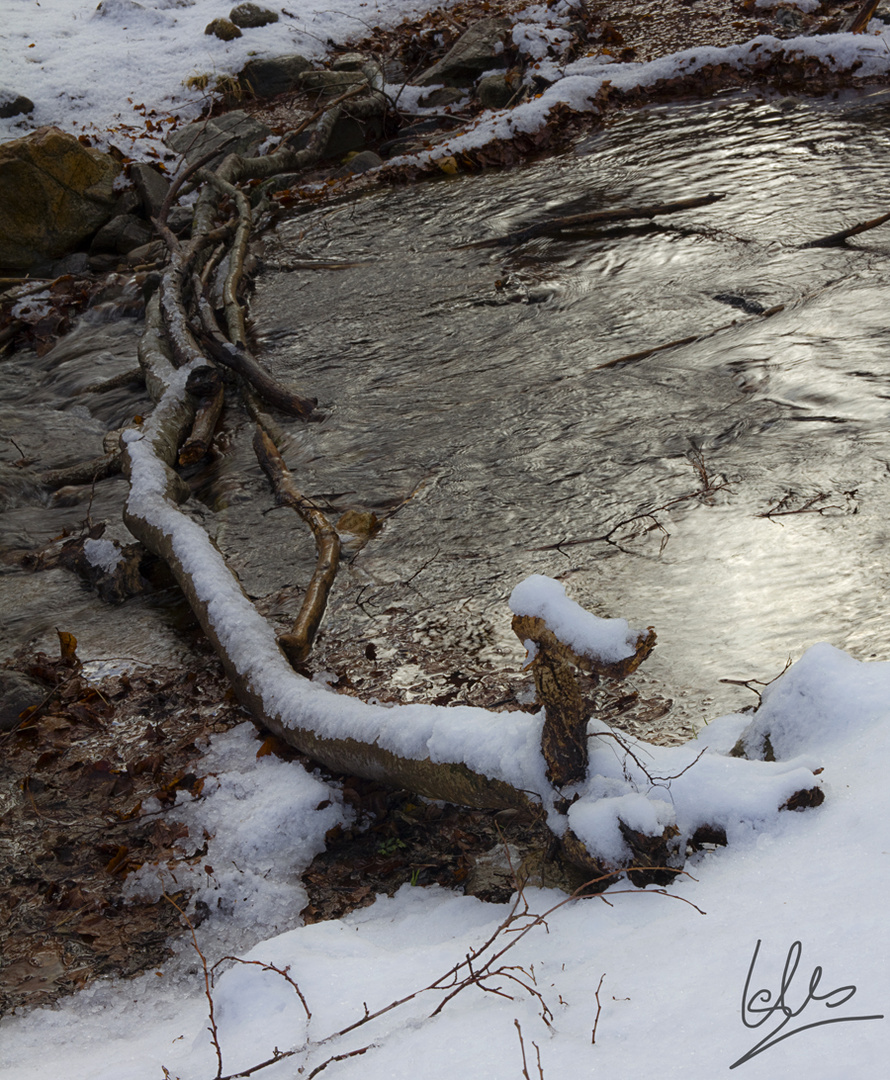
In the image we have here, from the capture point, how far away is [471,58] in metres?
13.2

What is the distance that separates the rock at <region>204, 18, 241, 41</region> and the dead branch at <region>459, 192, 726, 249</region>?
9.97 m

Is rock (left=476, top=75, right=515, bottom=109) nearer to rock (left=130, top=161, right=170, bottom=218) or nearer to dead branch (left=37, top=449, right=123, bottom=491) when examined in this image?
rock (left=130, top=161, right=170, bottom=218)

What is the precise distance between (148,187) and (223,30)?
5630 millimetres

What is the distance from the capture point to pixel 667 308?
261 inches

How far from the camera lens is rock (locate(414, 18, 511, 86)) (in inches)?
522

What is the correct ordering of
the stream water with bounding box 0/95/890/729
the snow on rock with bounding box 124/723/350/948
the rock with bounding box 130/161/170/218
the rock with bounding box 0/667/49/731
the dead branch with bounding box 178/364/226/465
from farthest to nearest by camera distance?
the rock with bounding box 130/161/170/218
the dead branch with bounding box 178/364/226/465
the rock with bounding box 0/667/49/731
the stream water with bounding box 0/95/890/729
the snow on rock with bounding box 124/723/350/948

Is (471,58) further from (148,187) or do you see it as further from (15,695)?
(15,695)

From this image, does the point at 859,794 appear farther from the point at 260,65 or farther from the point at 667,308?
the point at 260,65

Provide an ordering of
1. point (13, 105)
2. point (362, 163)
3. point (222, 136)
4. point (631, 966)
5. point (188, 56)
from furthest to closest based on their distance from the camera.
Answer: point (188, 56) → point (13, 105) → point (222, 136) → point (362, 163) → point (631, 966)

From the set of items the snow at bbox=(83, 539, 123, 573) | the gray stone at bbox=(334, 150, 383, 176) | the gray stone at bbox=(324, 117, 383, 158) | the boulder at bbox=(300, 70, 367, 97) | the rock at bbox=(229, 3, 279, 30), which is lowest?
the snow at bbox=(83, 539, 123, 573)

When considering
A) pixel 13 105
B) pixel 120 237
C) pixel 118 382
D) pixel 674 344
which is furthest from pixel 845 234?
pixel 13 105

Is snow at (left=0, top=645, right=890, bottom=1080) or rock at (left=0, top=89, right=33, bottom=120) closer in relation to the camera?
snow at (left=0, top=645, right=890, bottom=1080)

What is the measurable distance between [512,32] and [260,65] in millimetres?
4466
